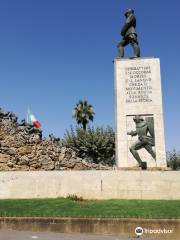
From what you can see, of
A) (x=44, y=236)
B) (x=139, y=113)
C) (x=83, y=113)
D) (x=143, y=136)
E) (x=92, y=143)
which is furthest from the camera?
(x=83, y=113)

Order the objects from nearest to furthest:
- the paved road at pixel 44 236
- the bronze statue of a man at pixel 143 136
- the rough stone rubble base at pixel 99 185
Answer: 1. the paved road at pixel 44 236
2. the rough stone rubble base at pixel 99 185
3. the bronze statue of a man at pixel 143 136

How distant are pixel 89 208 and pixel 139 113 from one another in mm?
6328

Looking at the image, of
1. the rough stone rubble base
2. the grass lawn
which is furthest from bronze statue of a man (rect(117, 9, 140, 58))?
the grass lawn

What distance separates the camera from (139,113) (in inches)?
718

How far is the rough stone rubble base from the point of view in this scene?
1565cm

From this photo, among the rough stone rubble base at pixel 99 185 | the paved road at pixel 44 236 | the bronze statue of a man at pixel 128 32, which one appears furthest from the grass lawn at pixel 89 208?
the bronze statue of a man at pixel 128 32

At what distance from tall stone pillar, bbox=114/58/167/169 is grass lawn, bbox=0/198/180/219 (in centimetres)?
337

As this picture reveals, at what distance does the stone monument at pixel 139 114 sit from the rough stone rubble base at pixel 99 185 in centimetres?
179

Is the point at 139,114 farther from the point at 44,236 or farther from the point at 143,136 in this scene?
the point at 44,236

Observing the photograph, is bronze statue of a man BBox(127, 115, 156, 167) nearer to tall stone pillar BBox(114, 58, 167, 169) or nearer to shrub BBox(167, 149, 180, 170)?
tall stone pillar BBox(114, 58, 167, 169)

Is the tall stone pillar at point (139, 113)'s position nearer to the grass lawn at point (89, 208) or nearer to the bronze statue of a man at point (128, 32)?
the bronze statue of a man at point (128, 32)

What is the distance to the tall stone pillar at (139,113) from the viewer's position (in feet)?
58.4

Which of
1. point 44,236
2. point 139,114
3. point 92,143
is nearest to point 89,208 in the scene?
point 44,236

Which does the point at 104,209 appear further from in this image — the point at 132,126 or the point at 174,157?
the point at 174,157
